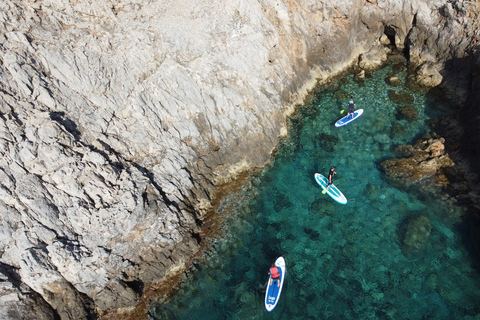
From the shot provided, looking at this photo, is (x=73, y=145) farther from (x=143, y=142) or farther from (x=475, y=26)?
(x=475, y=26)

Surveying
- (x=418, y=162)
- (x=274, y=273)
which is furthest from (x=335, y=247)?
(x=418, y=162)

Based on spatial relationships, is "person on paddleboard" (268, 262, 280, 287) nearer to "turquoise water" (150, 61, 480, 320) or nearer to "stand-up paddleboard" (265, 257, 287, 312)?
"stand-up paddleboard" (265, 257, 287, 312)

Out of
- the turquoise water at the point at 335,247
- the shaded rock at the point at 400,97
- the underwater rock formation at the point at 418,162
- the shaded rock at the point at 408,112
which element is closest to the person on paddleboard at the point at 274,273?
the turquoise water at the point at 335,247

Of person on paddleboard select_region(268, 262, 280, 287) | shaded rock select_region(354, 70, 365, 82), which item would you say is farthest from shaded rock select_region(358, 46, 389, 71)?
person on paddleboard select_region(268, 262, 280, 287)

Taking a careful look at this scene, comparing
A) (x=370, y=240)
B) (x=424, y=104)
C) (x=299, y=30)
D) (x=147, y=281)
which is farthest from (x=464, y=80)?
(x=147, y=281)

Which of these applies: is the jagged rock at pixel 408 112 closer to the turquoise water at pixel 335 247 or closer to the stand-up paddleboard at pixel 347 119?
the turquoise water at pixel 335 247
